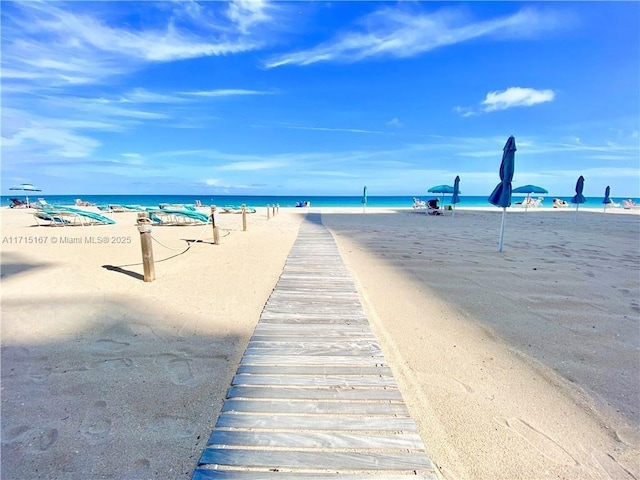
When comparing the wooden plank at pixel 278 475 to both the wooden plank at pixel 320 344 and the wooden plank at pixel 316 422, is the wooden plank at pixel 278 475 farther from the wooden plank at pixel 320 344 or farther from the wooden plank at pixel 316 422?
the wooden plank at pixel 320 344

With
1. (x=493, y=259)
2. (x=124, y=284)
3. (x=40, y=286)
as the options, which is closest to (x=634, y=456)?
(x=493, y=259)

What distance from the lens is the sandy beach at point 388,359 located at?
1664mm

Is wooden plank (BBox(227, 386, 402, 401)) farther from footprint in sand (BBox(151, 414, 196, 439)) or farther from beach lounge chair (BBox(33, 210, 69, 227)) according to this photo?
beach lounge chair (BBox(33, 210, 69, 227))

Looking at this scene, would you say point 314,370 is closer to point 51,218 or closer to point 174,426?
point 174,426

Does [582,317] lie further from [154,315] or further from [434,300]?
[154,315]

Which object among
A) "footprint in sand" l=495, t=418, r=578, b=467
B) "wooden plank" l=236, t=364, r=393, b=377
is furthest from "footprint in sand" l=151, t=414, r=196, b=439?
"footprint in sand" l=495, t=418, r=578, b=467

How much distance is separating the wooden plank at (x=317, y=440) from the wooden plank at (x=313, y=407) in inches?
6.2

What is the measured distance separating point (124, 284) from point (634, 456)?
551 cm

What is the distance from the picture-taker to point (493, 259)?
6.18 metres

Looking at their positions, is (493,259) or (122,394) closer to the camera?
(122,394)

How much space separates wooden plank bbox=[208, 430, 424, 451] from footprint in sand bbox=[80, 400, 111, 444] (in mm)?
688

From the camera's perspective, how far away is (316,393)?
201cm

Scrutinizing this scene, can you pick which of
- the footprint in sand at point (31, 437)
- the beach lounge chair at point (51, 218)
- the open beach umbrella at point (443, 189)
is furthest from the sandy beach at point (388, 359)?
the open beach umbrella at point (443, 189)

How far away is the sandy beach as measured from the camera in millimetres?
1664
